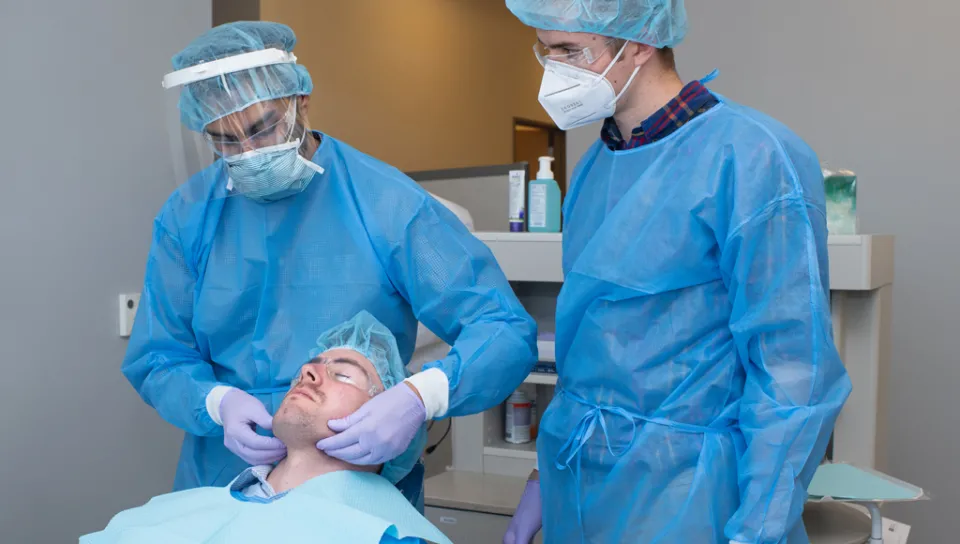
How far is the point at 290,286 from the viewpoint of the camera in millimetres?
1506

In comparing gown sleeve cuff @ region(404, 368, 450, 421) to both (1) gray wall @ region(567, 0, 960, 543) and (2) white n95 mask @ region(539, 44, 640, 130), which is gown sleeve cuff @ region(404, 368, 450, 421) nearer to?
(2) white n95 mask @ region(539, 44, 640, 130)

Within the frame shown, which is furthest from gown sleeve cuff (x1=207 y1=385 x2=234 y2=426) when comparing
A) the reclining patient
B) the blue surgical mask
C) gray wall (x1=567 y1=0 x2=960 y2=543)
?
gray wall (x1=567 y1=0 x2=960 y2=543)

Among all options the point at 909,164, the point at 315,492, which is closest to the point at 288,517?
the point at 315,492

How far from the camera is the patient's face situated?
4.54 feet

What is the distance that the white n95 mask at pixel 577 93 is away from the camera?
4.30 ft

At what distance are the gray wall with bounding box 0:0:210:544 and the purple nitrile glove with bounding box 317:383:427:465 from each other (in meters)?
0.92

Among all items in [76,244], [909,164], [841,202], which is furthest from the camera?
[909,164]

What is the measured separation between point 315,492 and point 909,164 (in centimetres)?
267

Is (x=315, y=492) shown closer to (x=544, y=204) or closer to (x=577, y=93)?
(x=577, y=93)

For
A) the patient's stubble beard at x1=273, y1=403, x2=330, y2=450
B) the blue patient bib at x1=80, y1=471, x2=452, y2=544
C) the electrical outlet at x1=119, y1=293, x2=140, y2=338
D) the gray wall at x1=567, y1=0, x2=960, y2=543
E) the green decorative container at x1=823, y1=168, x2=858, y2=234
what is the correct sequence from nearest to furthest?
the blue patient bib at x1=80, y1=471, x2=452, y2=544, the patient's stubble beard at x1=273, y1=403, x2=330, y2=450, the electrical outlet at x1=119, y1=293, x2=140, y2=338, the green decorative container at x1=823, y1=168, x2=858, y2=234, the gray wall at x1=567, y1=0, x2=960, y2=543

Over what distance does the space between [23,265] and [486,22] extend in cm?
470

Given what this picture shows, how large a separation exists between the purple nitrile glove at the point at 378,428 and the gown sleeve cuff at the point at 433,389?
1 cm

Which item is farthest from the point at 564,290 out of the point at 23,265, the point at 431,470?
the point at 431,470

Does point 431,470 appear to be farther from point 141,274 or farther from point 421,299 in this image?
point 421,299
